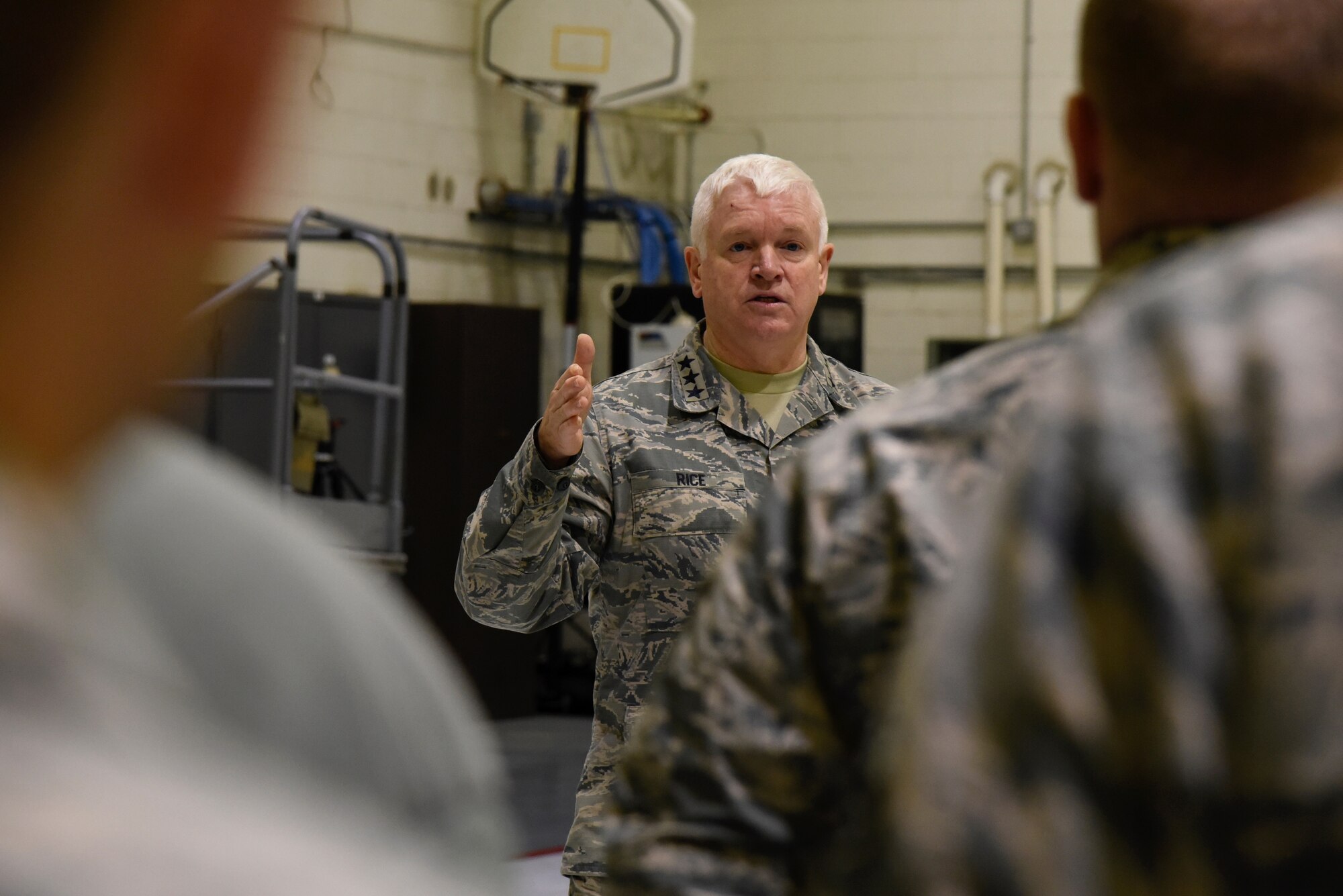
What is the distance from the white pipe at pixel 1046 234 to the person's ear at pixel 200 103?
28.8 ft

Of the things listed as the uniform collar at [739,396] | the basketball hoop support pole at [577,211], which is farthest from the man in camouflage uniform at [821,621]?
the basketball hoop support pole at [577,211]

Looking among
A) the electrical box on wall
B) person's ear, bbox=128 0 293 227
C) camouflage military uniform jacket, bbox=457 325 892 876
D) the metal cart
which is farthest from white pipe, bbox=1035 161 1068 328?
person's ear, bbox=128 0 293 227

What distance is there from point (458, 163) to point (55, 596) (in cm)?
814

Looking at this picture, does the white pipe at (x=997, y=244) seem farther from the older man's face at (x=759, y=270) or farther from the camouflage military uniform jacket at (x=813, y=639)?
the camouflage military uniform jacket at (x=813, y=639)

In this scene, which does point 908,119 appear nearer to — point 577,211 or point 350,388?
point 577,211

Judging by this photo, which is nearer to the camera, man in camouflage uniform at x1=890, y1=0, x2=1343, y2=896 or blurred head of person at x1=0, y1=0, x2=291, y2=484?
blurred head of person at x1=0, y1=0, x2=291, y2=484

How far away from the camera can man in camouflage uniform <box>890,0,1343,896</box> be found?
17.4 inches

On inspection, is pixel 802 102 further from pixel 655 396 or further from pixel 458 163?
pixel 655 396

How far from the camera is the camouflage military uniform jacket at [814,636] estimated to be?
3.09 feet

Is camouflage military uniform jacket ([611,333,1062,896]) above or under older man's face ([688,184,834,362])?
under

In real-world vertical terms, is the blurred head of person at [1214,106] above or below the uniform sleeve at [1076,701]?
above

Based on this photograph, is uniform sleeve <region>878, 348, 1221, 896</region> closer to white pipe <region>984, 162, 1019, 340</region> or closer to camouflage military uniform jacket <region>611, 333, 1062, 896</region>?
camouflage military uniform jacket <region>611, 333, 1062, 896</region>

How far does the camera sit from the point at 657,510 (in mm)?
2293

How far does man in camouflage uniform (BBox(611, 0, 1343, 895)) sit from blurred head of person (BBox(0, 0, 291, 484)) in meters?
0.71
